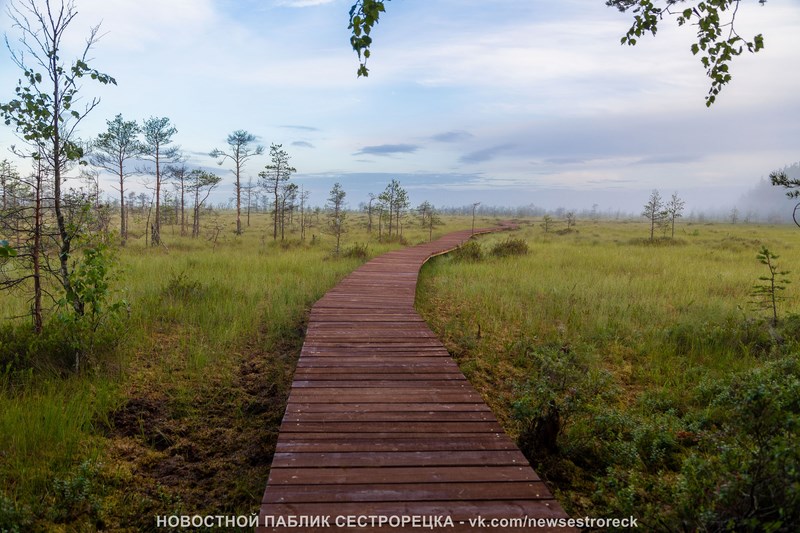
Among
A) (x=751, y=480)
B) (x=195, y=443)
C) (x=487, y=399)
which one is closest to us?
(x=751, y=480)

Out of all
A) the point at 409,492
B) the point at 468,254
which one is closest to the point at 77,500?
the point at 409,492

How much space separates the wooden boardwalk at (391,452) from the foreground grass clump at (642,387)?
732 mm

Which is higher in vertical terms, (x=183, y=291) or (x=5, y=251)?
(x=5, y=251)

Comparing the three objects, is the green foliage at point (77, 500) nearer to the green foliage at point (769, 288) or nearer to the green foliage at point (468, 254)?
the green foliage at point (769, 288)

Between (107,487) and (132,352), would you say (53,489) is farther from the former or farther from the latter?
(132,352)

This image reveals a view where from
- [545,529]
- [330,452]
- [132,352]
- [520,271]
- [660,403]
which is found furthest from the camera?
[520,271]

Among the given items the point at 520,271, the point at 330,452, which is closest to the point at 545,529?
the point at 330,452

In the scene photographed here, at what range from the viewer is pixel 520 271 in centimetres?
1241

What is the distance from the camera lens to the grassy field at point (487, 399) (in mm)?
2600

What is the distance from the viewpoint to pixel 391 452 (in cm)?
283

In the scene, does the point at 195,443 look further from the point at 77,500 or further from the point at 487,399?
the point at 487,399

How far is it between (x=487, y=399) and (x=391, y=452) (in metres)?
2.27

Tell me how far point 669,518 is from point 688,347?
15.2 ft

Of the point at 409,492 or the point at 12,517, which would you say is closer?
the point at 409,492
